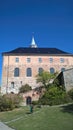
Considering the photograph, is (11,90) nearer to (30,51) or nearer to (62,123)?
(30,51)

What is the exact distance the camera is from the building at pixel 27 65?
5816 cm

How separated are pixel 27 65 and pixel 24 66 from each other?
2.82ft

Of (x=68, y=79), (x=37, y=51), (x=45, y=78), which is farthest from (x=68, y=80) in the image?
(x=37, y=51)

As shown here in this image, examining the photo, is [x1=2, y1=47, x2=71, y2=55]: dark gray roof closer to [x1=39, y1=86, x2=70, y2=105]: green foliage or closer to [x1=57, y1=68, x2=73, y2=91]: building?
[x1=57, y1=68, x2=73, y2=91]: building

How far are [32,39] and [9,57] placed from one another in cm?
2803

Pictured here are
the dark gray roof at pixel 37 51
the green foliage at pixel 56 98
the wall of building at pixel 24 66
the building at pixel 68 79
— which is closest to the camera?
the green foliage at pixel 56 98

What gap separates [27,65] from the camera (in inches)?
2360

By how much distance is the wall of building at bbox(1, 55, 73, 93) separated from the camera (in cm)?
5806

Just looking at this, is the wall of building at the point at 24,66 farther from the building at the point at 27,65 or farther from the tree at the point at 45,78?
the tree at the point at 45,78

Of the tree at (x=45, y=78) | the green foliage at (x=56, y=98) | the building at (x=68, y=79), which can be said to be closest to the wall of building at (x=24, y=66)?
the tree at (x=45, y=78)

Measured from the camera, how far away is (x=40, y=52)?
62.9 metres

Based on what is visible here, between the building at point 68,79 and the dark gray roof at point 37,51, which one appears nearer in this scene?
the building at point 68,79

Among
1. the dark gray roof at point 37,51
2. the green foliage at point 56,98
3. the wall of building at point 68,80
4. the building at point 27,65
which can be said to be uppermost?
the dark gray roof at point 37,51

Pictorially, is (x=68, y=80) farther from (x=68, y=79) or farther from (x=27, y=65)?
(x=27, y=65)
